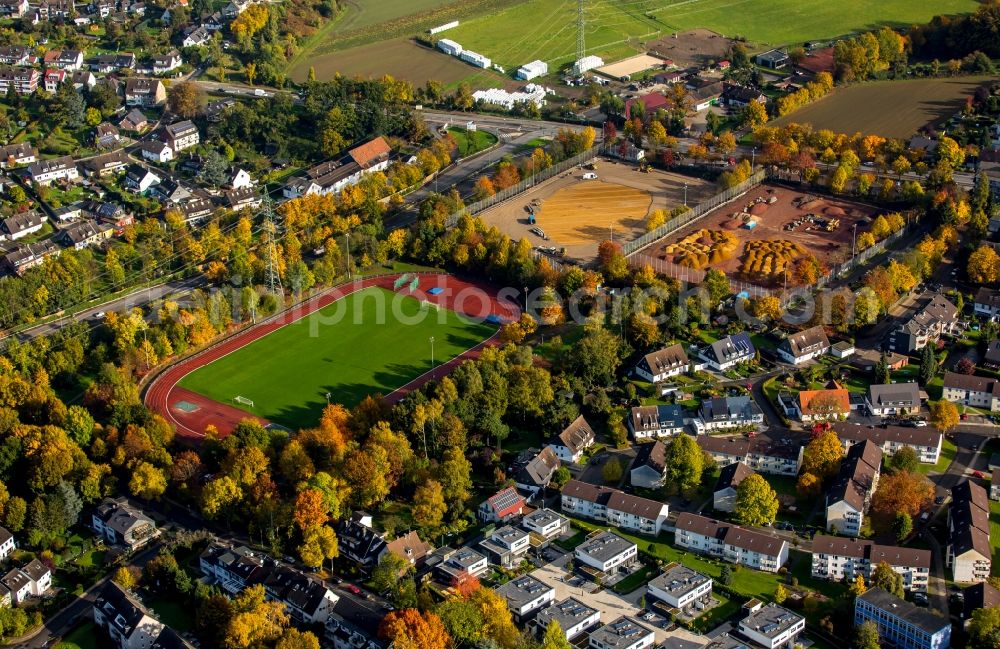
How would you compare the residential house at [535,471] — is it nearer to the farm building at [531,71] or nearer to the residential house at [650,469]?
the residential house at [650,469]

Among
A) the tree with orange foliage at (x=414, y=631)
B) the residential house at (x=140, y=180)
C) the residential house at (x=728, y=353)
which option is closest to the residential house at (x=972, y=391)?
the residential house at (x=728, y=353)

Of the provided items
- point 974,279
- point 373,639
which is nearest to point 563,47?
point 974,279

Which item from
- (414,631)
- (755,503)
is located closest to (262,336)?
(414,631)

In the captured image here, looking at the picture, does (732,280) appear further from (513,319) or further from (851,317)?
(513,319)

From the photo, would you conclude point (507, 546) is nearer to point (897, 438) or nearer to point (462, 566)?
point (462, 566)

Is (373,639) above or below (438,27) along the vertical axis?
below

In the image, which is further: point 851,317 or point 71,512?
point 851,317
